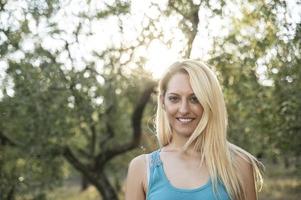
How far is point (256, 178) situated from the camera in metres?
3.16

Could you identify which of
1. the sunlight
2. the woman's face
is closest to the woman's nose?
the woman's face

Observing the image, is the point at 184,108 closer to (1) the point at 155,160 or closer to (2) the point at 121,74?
(1) the point at 155,160

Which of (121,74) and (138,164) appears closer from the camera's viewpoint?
Answer: (138,164)

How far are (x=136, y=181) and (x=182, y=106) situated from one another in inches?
19.1

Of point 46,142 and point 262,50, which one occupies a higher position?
point 262,50

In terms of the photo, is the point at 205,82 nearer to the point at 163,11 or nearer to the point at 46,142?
the point at 163,11

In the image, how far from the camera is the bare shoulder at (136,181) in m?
3.09

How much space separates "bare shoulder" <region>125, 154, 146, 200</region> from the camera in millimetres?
3090

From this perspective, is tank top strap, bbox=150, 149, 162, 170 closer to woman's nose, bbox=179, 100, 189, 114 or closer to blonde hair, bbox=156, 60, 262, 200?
blonde hair, bbox=156, 60, 262, 200

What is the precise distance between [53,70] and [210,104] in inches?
190

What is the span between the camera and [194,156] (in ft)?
10.2

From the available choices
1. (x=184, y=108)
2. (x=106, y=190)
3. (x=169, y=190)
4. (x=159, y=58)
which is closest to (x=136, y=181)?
(x=169, y=190)

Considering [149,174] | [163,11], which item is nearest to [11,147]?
[163,11]

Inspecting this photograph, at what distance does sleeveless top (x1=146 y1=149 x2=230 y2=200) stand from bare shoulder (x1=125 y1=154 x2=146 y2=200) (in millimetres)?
60
